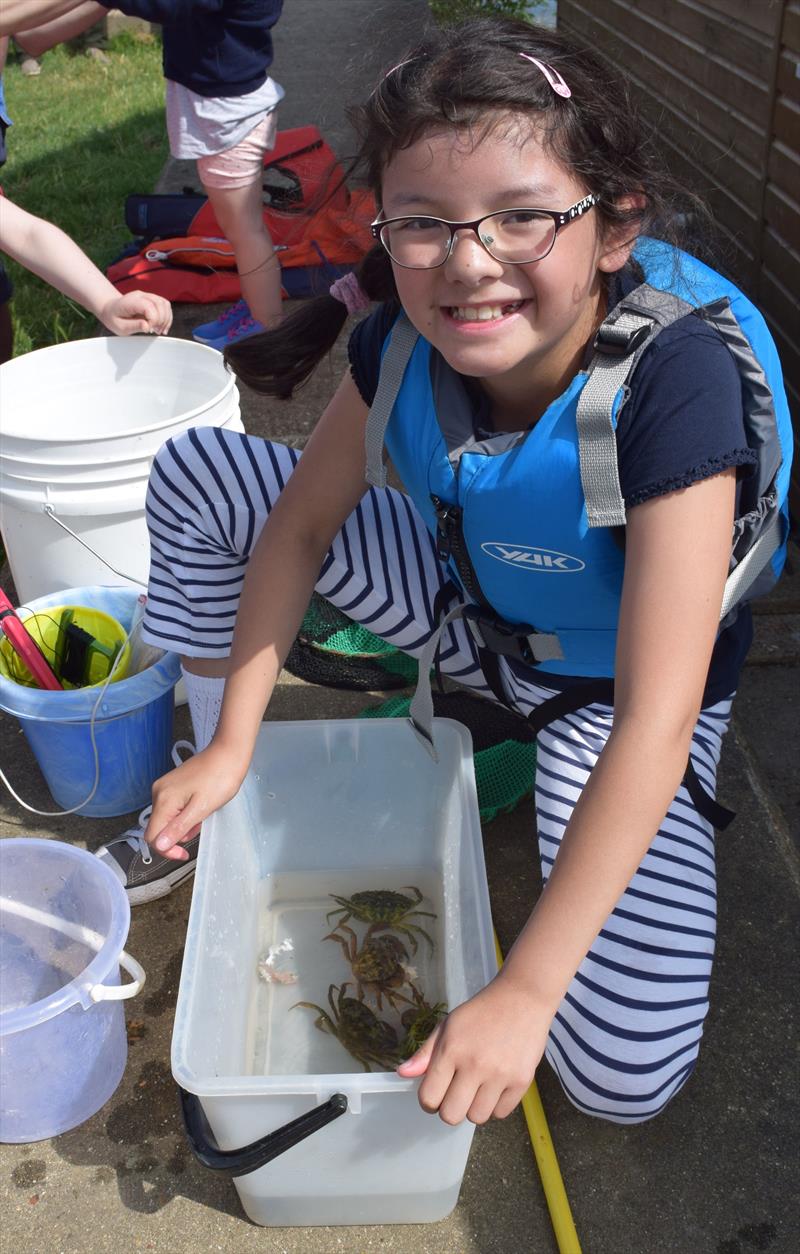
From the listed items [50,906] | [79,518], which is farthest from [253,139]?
[50,906]

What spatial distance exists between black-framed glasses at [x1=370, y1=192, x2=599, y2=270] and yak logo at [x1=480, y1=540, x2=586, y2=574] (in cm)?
39

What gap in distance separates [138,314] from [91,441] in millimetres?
467

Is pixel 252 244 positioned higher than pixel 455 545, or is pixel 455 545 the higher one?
pixel 455 545

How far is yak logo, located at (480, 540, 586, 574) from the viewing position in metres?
1.56

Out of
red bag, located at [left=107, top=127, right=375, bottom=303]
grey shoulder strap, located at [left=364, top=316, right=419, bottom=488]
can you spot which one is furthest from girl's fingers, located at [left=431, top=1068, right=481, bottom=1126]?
red bag, located at [left=107, top=127, right=375, bottom=303]

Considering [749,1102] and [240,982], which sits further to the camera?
[240,982]

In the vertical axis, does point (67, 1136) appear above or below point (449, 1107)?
below

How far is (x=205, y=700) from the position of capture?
6.79ft

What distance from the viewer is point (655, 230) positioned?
154cm

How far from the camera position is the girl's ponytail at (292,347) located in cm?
179

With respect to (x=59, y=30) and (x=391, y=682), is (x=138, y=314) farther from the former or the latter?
(x=59, y=30)

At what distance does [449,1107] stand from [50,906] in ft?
2.74

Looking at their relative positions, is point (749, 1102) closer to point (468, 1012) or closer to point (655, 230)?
point (468, 1012)

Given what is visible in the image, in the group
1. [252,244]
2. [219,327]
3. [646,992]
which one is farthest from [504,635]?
[219,327]
